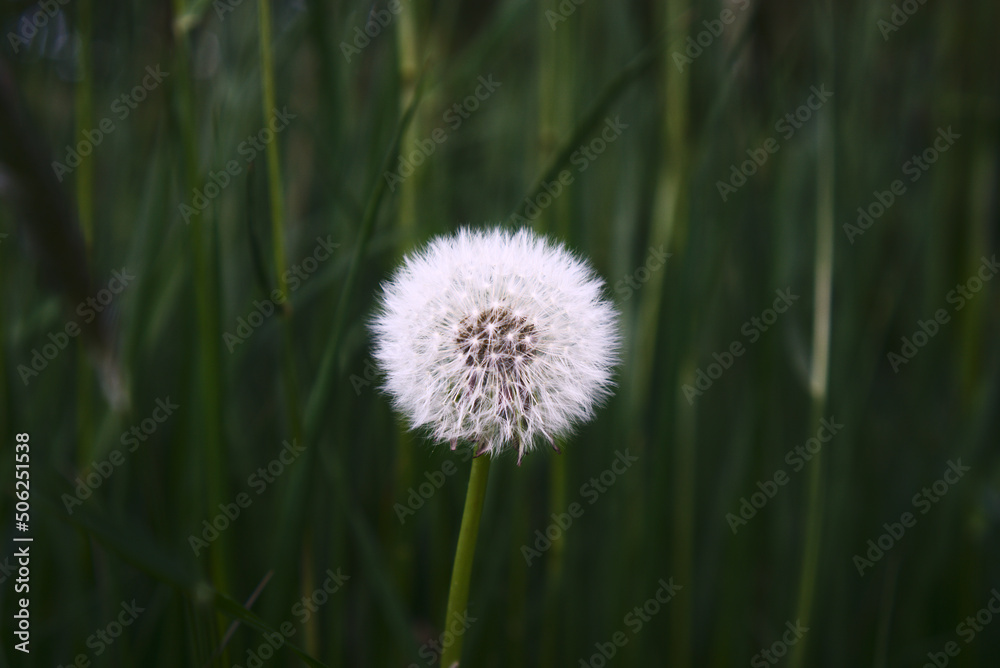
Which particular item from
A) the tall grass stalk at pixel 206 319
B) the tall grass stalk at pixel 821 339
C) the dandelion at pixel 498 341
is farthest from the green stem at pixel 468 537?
the tall grass stalk at pixel 821 339

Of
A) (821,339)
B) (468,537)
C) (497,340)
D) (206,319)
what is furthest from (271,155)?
(821,339)

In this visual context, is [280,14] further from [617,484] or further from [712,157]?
[617,484]

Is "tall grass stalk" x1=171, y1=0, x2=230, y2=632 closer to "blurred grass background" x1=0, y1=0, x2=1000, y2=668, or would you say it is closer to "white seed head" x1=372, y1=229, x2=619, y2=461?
"blurred grass background" x1=0, y1=0, x2=1000, y2=668

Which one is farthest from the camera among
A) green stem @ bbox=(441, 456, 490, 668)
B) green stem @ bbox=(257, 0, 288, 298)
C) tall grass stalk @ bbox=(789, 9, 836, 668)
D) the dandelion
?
tall grass stalk @ bbox=(789, 9, 836, 668)

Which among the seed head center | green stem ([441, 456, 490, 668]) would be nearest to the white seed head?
the seed head center

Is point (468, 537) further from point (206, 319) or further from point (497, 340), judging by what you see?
point (206, 319)

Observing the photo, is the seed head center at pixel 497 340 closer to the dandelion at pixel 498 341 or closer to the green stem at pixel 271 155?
the dandelion at pixel 498 341
